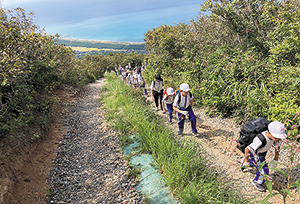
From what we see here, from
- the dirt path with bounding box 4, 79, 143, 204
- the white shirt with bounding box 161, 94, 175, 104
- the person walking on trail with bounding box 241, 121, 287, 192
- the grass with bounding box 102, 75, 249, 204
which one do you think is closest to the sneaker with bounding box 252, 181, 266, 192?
the person walking on trail with bounding box 241, 121, 287, 192

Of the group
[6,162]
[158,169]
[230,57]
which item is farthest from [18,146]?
[230,57]

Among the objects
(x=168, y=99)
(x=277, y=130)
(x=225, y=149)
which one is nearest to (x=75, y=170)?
(x=168, y=99)

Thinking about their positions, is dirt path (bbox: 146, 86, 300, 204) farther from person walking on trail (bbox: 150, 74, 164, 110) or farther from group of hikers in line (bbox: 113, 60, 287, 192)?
person walking on trail (bbox: 150, 74, 164, 110)

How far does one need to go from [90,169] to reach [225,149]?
371 cm

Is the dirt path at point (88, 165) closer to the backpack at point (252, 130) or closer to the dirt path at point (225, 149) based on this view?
the dirt path at point (225, 149)

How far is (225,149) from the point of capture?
486cm

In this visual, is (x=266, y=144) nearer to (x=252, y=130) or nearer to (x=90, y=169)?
(x=252, y=130)

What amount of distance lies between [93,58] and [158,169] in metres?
32.8

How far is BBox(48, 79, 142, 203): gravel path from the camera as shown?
11.9 feet

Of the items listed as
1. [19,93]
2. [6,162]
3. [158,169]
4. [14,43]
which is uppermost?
[14,43]

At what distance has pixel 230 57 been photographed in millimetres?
7113

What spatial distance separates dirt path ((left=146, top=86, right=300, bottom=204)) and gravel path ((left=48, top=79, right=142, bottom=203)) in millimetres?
1934

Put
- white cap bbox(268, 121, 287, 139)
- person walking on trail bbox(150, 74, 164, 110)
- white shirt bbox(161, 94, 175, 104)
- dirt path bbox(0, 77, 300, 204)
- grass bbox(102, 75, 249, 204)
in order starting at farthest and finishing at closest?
person walking on trail bbox(150, 74, 164, 110) → white shirt bbox(161, 94, 175, 104) → dirt path bbox(0, 77, 300, 204) → white cap bbox(268, 121, 287, 139) → grass bbox(102, 75, 249, 204)

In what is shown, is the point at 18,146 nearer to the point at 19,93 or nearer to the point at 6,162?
the point at 6,162
